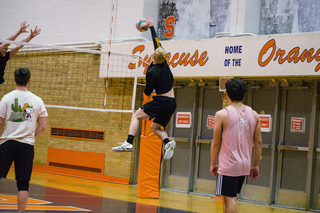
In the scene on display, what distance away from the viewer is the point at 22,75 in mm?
5980

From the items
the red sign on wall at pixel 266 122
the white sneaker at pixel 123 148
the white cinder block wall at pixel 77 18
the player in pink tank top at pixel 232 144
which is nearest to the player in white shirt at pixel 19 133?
the white sneaker at pixel 123 148

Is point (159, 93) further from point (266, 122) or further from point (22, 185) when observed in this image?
point (266, 122)

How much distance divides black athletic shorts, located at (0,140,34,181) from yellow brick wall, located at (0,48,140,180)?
7.59 metres

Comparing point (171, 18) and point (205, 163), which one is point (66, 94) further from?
point (205, 163)

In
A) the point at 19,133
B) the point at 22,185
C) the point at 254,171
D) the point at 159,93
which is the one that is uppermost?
the point at 159,93

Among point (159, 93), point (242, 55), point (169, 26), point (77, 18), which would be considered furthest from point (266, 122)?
point (77, 18)

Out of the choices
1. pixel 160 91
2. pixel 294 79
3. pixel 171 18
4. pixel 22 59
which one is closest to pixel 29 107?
pixel 160 91

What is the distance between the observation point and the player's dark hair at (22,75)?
5965 mm

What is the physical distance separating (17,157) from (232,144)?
2607 mm

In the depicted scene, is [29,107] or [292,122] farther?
[292,122]

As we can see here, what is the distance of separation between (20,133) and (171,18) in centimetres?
814

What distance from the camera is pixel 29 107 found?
6.02 metres

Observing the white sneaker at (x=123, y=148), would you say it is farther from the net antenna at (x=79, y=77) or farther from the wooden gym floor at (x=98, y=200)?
the net antenna at (x=79, y=77)

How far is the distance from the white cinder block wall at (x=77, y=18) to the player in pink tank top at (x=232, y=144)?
8.43 metres
